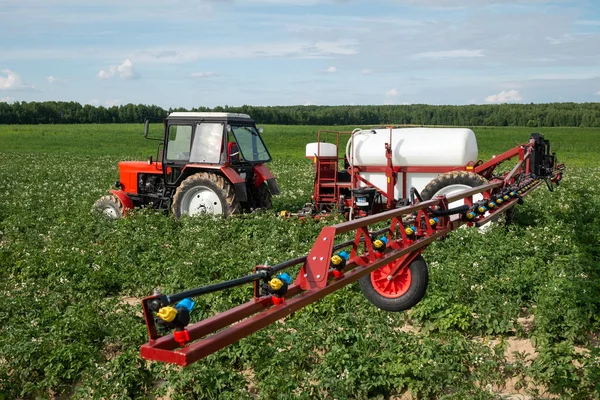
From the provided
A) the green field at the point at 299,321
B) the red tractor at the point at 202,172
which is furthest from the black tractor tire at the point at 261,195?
the green field at the point at 299,321

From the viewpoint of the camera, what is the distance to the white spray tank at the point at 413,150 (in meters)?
11.6

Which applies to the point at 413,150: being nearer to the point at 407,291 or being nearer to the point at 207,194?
the point at 207,194

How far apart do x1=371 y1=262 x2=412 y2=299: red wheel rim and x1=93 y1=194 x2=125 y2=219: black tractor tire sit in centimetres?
778

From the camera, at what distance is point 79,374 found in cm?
591

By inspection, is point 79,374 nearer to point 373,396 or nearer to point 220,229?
point 373,396

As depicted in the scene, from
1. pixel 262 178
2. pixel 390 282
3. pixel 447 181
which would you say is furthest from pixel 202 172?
pixel 390 282

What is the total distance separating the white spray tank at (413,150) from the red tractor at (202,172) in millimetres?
2118

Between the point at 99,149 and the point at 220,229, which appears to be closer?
the point at 220,229

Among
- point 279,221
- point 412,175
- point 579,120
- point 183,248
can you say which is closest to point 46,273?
point 183,248

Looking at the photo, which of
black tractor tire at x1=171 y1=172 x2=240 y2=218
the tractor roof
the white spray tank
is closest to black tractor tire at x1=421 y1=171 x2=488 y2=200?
the white spray tank

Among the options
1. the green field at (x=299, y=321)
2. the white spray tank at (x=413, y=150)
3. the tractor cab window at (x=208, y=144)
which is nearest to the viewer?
the green field at (x=299, y=321)

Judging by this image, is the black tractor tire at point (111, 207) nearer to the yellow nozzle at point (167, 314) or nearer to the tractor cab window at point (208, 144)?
the tractor cab window at point (208, 144)

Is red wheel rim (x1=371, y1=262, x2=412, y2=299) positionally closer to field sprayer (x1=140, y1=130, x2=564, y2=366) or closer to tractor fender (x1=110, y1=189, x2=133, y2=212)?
field sprayer (x1=140, y1=130, x2=564, y2=366)

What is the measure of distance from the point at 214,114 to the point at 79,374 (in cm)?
730
